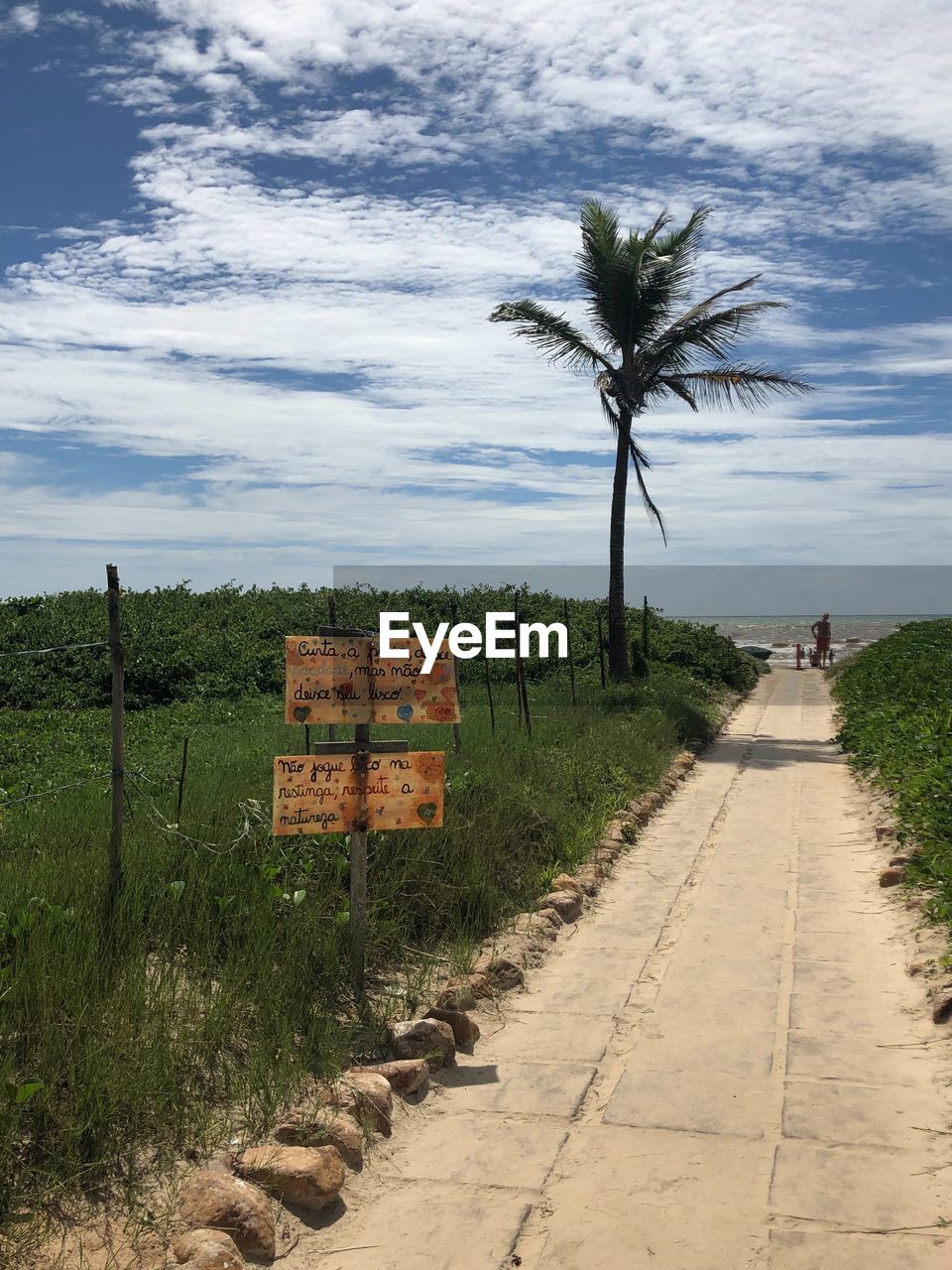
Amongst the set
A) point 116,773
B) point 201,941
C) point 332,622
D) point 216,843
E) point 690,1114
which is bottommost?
point 690,1114

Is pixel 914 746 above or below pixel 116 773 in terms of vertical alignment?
below

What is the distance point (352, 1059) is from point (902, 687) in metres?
14.1

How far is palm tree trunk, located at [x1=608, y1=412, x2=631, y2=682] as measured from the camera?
2058 centimetres

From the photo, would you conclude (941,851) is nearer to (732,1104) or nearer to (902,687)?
(732,1104)

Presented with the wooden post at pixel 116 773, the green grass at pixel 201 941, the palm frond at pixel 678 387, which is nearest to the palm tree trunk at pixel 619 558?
the palm frond at pixel 678 387

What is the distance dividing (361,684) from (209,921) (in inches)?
59.1

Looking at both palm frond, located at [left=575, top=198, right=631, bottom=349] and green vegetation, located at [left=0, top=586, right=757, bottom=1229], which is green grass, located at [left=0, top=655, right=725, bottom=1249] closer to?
green vegetation, located at [left=0, top=586, right=757, bottom=1229]

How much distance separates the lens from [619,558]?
2091 cm

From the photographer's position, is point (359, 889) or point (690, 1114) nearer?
point (690, 1114)

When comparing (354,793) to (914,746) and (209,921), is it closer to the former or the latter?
(209,921)

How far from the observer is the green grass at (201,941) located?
4.21 meters

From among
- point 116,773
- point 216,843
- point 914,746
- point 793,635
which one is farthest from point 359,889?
point 793,635

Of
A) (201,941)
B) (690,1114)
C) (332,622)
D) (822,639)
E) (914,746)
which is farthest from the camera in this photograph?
(822,639)

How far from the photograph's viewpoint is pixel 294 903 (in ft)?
20.4
